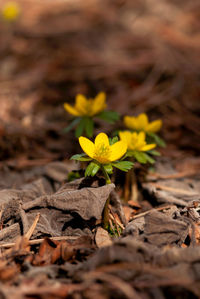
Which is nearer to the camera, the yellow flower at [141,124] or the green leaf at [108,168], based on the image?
the green leaf at [108,168]

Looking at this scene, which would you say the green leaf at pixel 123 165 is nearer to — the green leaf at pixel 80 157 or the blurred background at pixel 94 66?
the green leaf at pixel 80 157

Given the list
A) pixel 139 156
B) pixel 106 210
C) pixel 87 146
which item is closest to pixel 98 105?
pixel 139 156

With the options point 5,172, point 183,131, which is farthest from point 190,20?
point 5,172

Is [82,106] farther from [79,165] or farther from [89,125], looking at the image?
[79,165]

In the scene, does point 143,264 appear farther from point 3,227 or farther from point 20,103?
point 20,103

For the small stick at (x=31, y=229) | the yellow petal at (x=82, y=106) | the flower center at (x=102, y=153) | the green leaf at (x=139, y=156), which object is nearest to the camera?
the small stick at (x=31, y=229)

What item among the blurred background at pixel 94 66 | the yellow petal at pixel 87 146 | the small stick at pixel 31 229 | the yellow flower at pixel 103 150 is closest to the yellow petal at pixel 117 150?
the yellow flower at pixel 103 150

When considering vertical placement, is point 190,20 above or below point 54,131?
above
